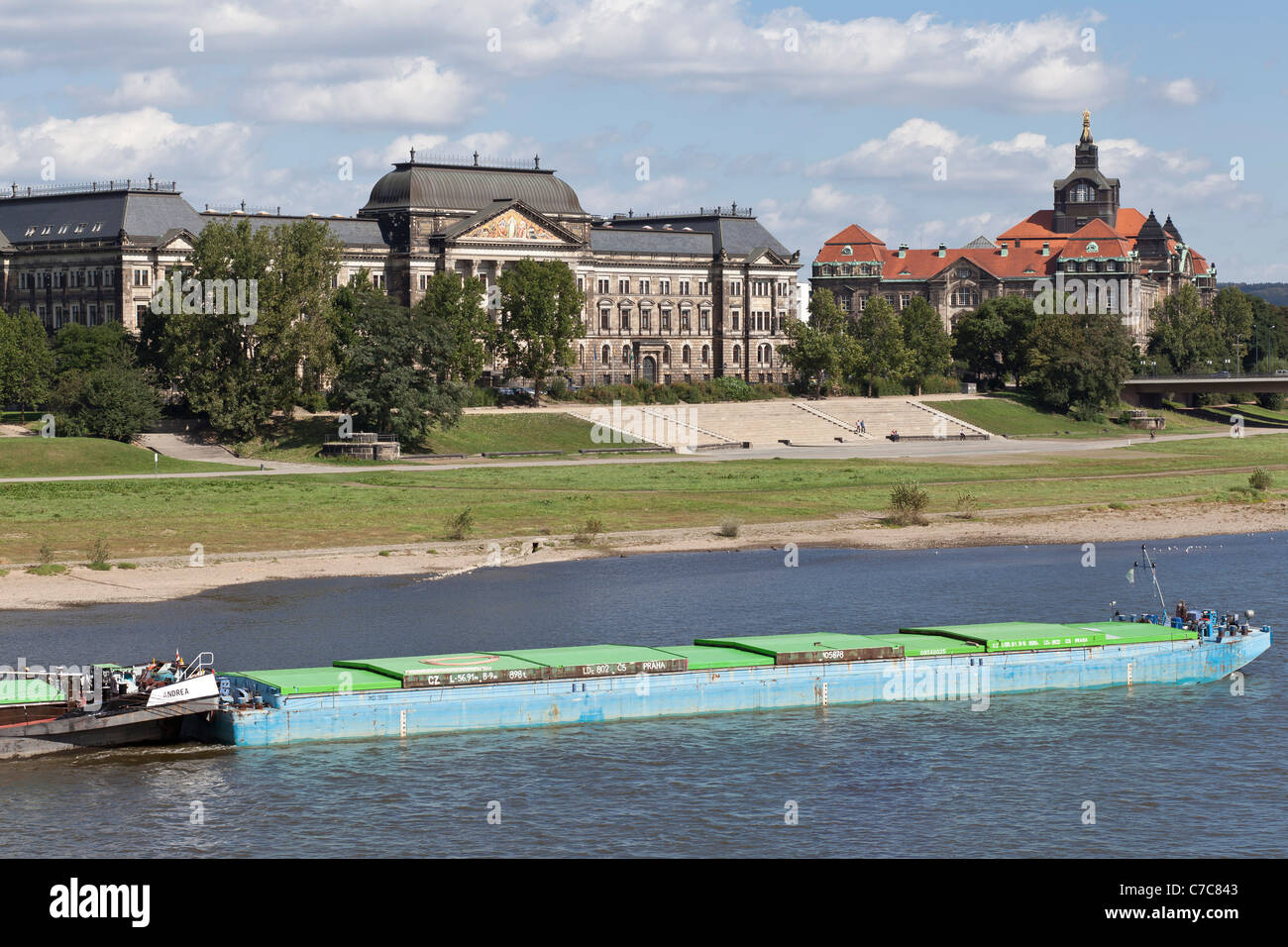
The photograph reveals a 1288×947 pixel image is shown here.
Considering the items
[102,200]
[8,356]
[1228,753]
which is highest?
[102,200]

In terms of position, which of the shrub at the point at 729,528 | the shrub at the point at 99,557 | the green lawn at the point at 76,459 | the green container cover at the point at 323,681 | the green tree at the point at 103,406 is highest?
the green tree at the point at 103,406

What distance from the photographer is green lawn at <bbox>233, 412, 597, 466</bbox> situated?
504ft

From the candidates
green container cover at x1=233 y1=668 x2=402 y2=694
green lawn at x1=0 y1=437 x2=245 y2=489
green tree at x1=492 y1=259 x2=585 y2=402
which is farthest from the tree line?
green container cover at x1=233 y1=668 x2=402 y2=694

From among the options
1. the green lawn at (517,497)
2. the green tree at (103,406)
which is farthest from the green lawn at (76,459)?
the green lawn at (517,497)

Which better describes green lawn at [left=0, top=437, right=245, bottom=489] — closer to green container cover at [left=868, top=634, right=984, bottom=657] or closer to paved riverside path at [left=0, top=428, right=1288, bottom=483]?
paved riverside path at [left=0, top=428, right=1288, bottom=483]

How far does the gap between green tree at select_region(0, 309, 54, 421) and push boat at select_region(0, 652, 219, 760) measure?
107m

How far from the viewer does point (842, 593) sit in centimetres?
8456

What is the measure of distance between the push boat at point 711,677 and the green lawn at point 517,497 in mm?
39213

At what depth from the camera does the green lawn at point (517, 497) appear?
99.4 m

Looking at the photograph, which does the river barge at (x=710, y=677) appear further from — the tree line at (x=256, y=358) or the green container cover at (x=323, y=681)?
the tree line at (x=256, y=358)

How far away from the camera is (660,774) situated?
5075 centimetres
